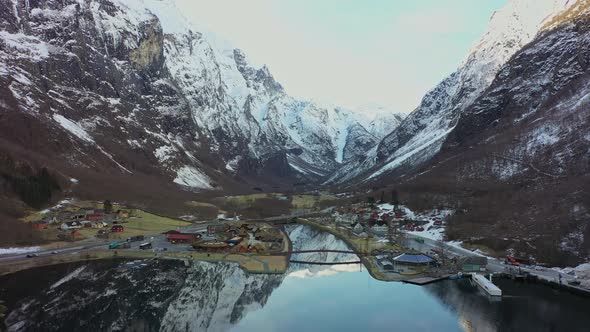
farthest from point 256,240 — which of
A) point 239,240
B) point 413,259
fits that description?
point 413,259

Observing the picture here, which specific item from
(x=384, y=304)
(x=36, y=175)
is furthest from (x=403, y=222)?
(x=36, y=175)

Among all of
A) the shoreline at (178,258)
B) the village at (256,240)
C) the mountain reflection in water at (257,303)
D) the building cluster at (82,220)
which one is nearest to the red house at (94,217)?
the building cluster at (82,220)

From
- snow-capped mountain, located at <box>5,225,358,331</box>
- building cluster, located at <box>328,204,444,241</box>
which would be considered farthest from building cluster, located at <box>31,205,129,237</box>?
building cluster, located at <box>328,204,444,241</box>

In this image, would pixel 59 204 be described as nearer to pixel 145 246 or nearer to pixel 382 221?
pixel 145 246

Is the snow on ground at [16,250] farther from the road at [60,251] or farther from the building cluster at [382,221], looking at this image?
the building cluster at [382,221]

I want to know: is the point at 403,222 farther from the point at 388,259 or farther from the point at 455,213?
the point at 388,259

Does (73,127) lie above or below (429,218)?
above
